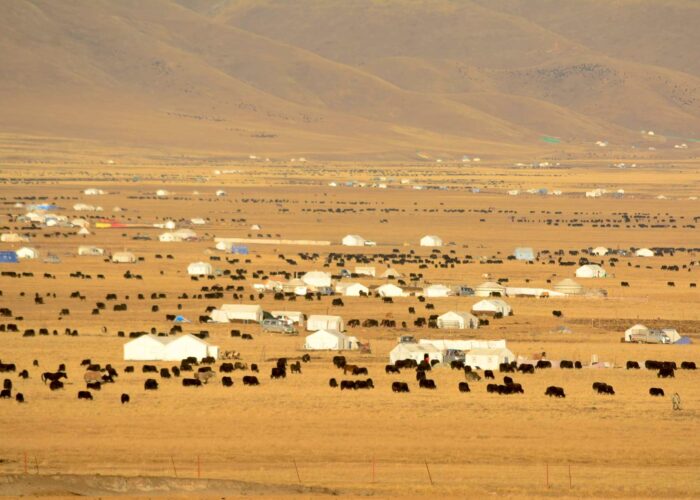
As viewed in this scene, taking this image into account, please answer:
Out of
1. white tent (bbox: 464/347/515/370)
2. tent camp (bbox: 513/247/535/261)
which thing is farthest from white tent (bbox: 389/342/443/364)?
tent camp (bbox: 513/247/535/261)

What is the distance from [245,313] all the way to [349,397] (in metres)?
16.6

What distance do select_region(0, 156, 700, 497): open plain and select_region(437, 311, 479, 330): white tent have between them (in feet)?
4.07

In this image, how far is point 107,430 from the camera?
33438 mm

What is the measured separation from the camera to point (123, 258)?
7700 centimetres

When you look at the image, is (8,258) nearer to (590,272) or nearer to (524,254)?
(524,254)

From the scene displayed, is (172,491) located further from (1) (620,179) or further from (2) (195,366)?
(1) (620,179)

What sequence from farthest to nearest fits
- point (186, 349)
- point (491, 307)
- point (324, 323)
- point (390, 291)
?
1. point (390, 291)
2. point (491, 307)
3. point (324, 323)
4. point (186, 349)

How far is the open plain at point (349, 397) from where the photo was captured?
28969 mm

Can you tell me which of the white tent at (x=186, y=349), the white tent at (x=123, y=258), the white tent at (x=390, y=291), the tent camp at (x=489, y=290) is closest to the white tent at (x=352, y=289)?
the white tent at (x=390, y=291)

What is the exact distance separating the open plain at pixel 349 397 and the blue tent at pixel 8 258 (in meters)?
0.94

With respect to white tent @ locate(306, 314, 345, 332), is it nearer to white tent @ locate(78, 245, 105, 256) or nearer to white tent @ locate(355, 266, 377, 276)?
white tent @ locate(355, 266, 377, 276)

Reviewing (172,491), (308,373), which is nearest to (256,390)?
(308,373)

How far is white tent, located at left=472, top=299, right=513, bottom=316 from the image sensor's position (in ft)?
189

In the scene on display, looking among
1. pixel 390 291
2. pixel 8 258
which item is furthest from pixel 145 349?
pixel 8 258
